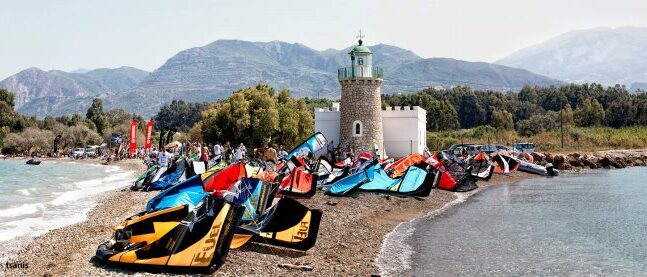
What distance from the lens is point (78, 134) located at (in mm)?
100375

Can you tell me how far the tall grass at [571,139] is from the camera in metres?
73.1

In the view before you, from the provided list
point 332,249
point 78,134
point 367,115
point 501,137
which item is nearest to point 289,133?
point 367,115

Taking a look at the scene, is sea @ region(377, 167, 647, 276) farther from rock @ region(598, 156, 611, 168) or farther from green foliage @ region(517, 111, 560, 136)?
green foliage @ region(517, 111, 560, 136)

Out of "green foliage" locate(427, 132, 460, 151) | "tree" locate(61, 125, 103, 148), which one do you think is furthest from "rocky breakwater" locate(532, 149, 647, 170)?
"tree" locate(61, 125, 103, 148)

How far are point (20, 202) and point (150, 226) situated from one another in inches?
620

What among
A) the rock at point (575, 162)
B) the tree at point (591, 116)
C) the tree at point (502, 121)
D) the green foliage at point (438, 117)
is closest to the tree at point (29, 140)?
the green foliage at point (438, 117)

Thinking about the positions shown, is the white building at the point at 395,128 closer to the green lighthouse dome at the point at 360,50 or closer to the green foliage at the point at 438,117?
the green lighthouse dome at the point at 360,50

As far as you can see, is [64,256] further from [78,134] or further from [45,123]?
[45,123]

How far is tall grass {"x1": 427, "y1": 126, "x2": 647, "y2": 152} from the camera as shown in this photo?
7305 centimetres

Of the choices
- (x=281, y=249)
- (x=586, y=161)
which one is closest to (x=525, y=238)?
(x=281, y=249)

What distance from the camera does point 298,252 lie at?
15156 mm

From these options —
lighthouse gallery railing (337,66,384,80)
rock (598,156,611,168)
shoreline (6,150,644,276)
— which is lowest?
rock (598,156,611,168)

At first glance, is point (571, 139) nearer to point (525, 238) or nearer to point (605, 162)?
point (605, 162)

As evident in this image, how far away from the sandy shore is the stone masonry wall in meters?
21.4
